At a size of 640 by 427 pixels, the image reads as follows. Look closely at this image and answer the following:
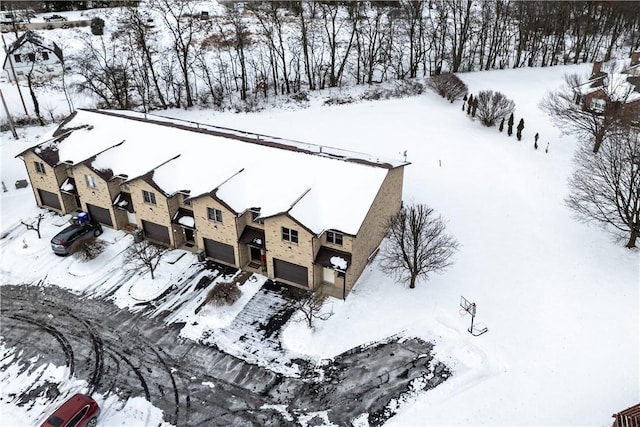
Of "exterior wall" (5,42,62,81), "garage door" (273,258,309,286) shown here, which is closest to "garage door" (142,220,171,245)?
"garage door" (273,258,309,286)

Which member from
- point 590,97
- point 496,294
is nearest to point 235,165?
point 496,294

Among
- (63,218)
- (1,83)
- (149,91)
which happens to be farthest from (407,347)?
(1,83)

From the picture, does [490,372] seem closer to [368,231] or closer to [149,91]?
[368,231]

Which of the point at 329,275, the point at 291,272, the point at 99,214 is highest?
the point at 99,214

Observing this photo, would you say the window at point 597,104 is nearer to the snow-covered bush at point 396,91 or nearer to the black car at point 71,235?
the snow-covered bush at point 396,91

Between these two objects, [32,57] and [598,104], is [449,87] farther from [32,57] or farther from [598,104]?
[32,57]

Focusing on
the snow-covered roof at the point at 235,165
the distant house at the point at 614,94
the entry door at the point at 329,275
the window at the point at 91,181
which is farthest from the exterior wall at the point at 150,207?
the distant house at the point at 614,94

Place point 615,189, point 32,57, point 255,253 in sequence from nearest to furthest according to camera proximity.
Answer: point 615,189 < point 255,253 < point 32,57
